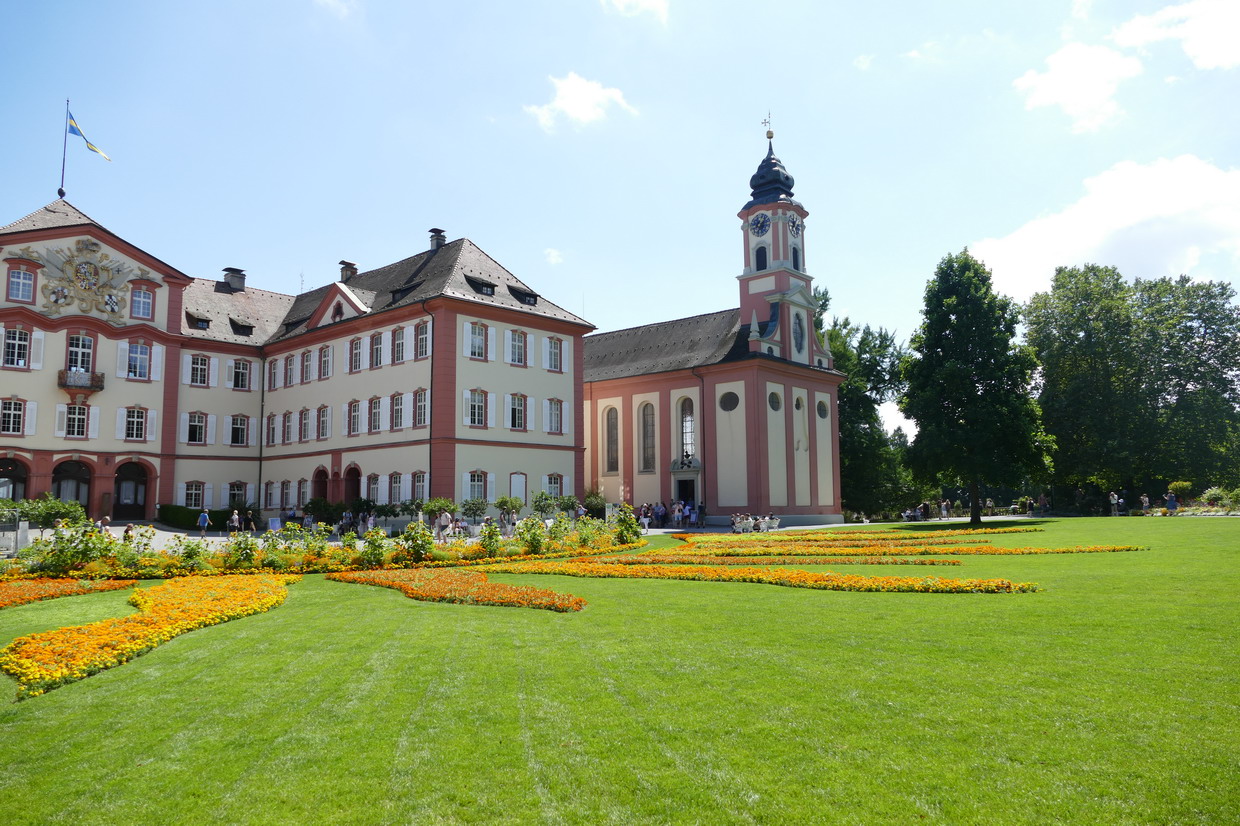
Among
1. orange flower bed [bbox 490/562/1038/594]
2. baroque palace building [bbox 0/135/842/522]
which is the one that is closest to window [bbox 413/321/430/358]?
baroque palace building [bbox 0/135/842/522]

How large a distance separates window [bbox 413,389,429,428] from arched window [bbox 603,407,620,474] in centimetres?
1686

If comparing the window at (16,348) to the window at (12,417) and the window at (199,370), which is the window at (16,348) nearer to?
the window at (12,417)

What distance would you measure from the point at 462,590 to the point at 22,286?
3881 centimetres

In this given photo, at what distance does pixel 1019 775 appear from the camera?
5262 millimetres

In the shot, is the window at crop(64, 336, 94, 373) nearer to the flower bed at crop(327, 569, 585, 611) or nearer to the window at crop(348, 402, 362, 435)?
the window at crop(348, 402, 362, 435)

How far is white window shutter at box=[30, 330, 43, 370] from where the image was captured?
41781mm

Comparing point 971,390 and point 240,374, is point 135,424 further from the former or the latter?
point 971,390

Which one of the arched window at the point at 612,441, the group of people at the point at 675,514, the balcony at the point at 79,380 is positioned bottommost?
the group of people at the point at 675,514

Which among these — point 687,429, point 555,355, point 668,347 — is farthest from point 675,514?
point 668,347

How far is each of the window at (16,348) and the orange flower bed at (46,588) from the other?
3018 cm

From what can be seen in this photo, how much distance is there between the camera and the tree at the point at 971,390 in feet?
138

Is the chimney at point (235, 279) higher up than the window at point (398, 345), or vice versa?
the chimney at point (235, 279)

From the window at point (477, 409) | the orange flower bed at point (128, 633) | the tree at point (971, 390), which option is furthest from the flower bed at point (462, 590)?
the tree at point (971, 390)

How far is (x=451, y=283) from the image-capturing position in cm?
4062
